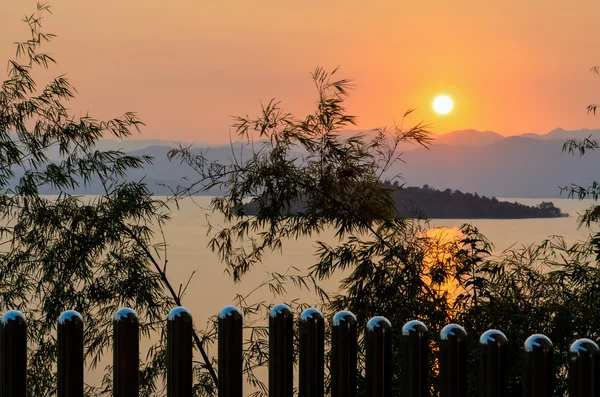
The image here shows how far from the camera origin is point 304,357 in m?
2.23

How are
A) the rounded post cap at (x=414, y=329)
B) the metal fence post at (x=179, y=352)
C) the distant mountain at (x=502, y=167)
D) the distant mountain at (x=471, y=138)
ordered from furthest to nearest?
the distant mountain at (x=471, y=138)
the distant mountain at (x=502, y=167)
the metal fence post at (x=179, y=352)
the rounded post cap at (x=414, y=329)

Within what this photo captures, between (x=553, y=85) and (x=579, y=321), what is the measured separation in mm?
4731

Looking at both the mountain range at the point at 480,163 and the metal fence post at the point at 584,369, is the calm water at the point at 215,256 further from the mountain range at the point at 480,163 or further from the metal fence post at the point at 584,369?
the metal fence post at the point at 584,369

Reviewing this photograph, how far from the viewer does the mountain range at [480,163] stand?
22.7 ft

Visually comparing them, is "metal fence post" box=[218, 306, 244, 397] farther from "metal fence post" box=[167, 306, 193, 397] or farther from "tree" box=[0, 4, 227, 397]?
"tree" box=[0, 4, 227, 397]

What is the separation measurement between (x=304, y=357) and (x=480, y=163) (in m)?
7.01

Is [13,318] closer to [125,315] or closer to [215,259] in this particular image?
[125,315]

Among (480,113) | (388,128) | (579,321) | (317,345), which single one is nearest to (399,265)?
(388,128)

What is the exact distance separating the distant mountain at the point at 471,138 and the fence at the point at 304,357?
17.4 ft

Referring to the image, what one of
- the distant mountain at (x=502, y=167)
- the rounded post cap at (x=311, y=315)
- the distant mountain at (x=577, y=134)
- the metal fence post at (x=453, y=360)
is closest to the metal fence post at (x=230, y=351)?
the rounded post cap at (x=311, y=315)

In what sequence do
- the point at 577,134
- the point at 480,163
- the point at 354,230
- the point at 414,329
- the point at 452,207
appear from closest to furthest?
the point at 414,329 < the point at 354,230 < the point at 577,134 < the point at 452,207 < the point at 480,163

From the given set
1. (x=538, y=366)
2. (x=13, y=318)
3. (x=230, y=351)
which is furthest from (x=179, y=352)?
(x=538, y=366)

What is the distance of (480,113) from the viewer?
30.7 ft

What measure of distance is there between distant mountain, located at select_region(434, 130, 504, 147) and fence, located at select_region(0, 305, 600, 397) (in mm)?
5300
